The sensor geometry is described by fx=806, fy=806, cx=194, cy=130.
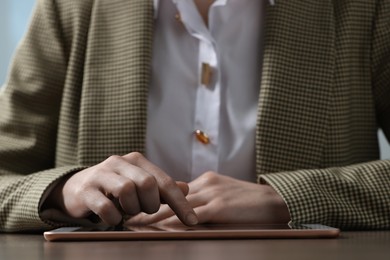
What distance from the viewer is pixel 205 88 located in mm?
1093

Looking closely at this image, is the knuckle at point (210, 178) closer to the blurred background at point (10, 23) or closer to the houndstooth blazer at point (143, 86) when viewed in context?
the houndstooth blazer at point (143, 86)

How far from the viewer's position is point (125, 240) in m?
0.56

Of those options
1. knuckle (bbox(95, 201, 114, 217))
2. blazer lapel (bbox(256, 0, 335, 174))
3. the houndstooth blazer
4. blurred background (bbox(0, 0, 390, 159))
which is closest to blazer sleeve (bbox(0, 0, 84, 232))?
the houndstooth blazer

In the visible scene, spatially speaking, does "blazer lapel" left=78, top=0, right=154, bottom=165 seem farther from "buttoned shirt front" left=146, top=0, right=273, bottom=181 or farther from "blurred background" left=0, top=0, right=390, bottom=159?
"blurred background" left=0, top=0, right=390, bottom=159

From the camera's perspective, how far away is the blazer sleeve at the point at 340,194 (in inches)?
32.9

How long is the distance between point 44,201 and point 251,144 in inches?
12.4

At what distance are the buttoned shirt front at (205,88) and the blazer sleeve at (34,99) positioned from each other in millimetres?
146

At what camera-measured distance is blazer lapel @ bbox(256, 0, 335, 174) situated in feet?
3.45

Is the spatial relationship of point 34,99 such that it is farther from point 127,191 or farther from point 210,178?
point 127,191

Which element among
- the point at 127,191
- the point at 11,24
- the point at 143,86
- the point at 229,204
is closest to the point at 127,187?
the point at 127,191

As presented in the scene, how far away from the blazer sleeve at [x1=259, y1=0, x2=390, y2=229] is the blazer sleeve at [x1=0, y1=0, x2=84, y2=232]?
372mm

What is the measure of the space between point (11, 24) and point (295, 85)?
0.93m

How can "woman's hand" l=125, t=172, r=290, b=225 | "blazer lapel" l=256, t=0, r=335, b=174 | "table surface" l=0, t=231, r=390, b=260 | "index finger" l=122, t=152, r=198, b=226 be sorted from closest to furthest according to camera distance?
"table surface" l=0, t=231, r=390, b=260 → "index finger" l=122, t=152, r=198, b=226 → "woman's hand" l=125, t=172, r=290, b=225 → "blazer lapel" l=256, t=0, r=335, b=174

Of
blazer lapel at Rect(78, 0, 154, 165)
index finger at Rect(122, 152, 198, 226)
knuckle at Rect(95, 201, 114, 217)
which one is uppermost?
blazer lapel at Rect(78, 0, 154, 165)
